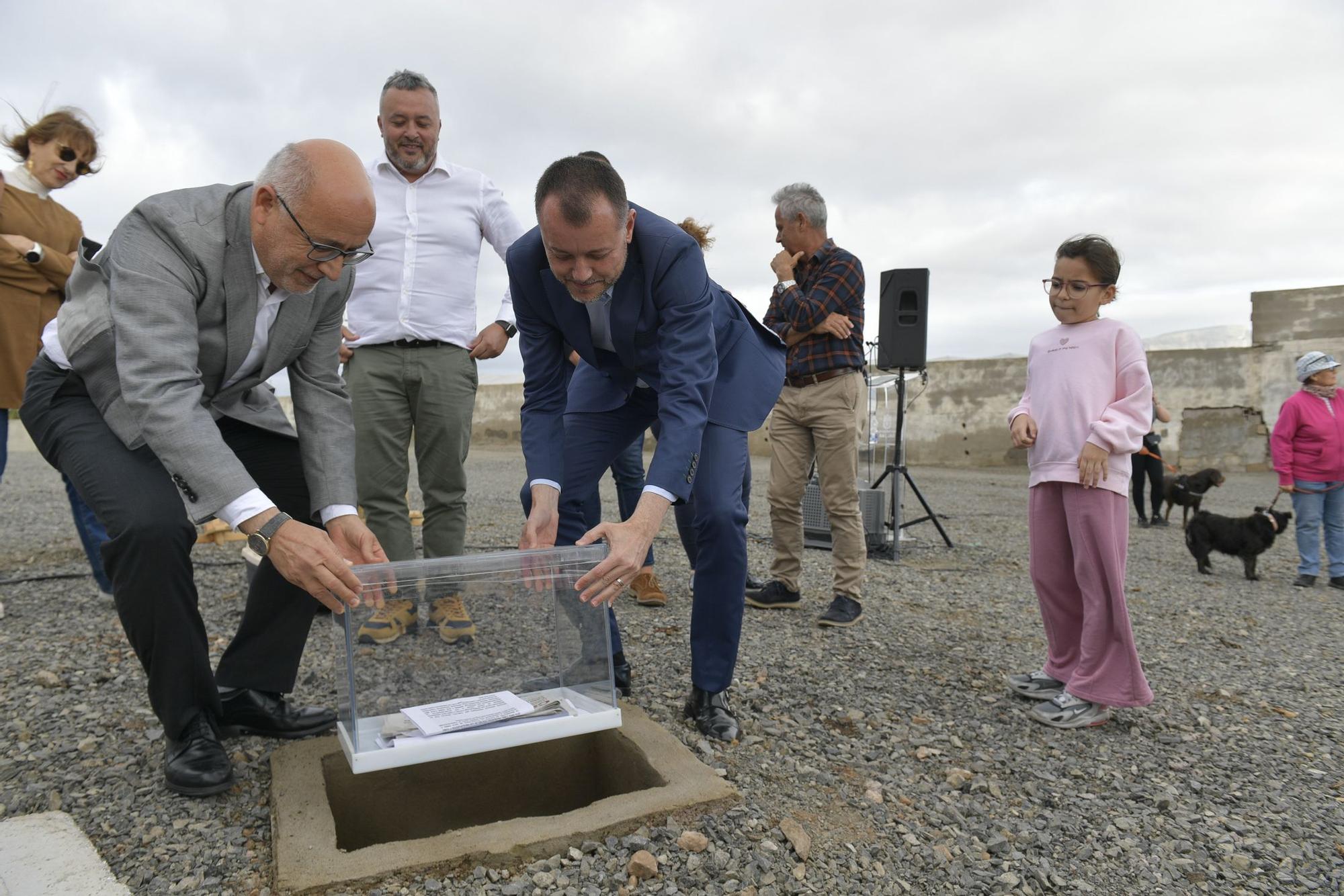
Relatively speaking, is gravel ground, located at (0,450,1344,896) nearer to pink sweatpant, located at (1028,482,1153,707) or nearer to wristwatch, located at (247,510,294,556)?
pink sweatpant, located at (1028,482,1153,707)

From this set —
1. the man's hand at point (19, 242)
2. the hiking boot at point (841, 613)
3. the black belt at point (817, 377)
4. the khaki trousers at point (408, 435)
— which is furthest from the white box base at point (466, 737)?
the man's hand at point (19, 242)

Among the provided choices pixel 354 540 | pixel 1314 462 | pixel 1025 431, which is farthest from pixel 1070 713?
pixel 1314 462

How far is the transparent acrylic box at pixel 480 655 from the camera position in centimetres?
223

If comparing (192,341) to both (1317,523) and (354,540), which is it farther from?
(1317,523)

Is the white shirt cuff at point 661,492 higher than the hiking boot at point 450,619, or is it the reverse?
the white shirt cuff at point 661,492

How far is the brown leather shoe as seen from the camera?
4.66 meters

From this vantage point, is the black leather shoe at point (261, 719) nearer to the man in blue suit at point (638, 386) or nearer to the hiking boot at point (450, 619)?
the hiking boot at point (450, 619)

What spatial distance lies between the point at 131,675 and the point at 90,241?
5.84 feet

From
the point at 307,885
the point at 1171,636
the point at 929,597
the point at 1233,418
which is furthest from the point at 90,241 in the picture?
the point at 1233,418

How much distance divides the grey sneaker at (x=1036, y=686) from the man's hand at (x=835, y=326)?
6.86 feet

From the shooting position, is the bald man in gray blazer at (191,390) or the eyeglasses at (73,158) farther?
the eyeglasses at (73,158)

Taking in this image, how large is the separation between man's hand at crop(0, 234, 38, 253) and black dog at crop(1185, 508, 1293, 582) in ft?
24.5

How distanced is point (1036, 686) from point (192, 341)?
9.84 ft

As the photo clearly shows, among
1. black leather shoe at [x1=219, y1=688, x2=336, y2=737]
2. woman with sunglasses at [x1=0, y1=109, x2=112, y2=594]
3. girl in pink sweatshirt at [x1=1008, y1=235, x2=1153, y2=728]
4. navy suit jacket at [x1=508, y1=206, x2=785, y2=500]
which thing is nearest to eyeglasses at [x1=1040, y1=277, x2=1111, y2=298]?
girl in pink sweatshirt at [x1=1008, y1=235, x2=1153, y2=728]
